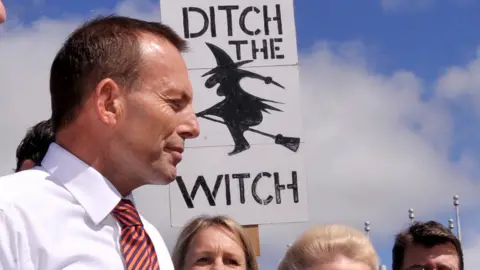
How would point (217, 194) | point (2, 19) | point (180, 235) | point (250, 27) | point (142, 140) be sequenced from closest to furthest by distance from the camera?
point (2, 19), point (142, 140), point (180, 235), point (217, 194), point (250, 27)

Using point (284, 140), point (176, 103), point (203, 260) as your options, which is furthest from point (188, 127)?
point (284, 140)

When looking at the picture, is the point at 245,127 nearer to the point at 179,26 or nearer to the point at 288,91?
the point at 288,91

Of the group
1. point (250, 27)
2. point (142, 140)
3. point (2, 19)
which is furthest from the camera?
point (250, 27)

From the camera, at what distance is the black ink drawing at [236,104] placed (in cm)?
526

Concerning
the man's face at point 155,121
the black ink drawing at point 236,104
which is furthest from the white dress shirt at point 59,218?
the black ink drawing at point 236,104

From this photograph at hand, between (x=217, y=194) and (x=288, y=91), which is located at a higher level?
(x=288, y=91)

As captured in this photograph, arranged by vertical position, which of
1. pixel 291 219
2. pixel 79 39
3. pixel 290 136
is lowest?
pixel 291 219

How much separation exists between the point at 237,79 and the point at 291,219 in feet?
3.29

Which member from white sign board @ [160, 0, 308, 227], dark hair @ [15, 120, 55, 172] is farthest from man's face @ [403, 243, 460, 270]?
dark hair @ [15, 120, 55, 172]

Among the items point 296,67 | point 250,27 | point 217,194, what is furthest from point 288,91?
point 217,194

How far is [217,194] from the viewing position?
16.6 feet

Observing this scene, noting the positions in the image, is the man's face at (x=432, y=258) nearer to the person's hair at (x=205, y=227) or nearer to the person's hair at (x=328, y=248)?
the person's hair at (x=205, y=227)

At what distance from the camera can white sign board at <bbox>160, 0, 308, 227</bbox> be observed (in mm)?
5098

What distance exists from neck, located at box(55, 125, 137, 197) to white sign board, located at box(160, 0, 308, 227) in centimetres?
285
